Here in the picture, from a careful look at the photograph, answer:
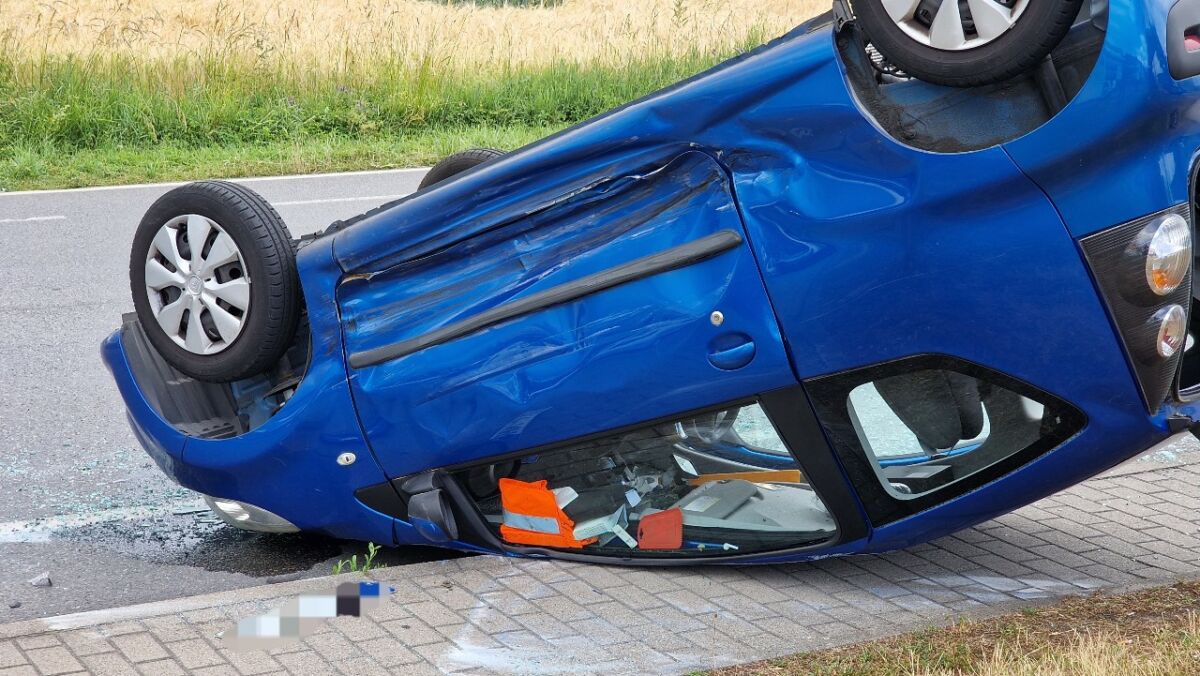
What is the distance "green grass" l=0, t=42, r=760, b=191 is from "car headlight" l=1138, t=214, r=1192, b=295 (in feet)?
30.7

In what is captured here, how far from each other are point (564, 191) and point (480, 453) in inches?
31.5

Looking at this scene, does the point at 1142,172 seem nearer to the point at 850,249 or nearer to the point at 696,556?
the point at 850,249

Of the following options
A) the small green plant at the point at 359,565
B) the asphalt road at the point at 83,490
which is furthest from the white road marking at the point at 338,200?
the small green plant at the point at 359,565

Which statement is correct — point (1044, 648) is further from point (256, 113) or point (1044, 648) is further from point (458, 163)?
point (256, 113)

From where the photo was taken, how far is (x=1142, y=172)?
10.5ft

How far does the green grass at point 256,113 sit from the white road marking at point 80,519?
269 inches

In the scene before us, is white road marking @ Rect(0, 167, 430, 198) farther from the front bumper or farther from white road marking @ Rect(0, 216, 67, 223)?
the front bumper

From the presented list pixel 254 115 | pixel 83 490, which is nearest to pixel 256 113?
pixel 254 115

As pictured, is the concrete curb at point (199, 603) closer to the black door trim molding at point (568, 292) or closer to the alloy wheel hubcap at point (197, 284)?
the black door trim molding at point (568, 292)

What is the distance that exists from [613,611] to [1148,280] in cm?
166

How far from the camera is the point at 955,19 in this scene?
318cm

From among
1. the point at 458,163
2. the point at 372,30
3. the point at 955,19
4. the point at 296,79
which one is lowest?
the point at 458,163

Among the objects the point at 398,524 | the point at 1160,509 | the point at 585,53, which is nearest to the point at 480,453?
the point at 398,524

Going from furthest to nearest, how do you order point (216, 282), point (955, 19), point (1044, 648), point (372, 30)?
point (372, 30) < point (216, 282) < point (1044, 648) < point (955, 19)
